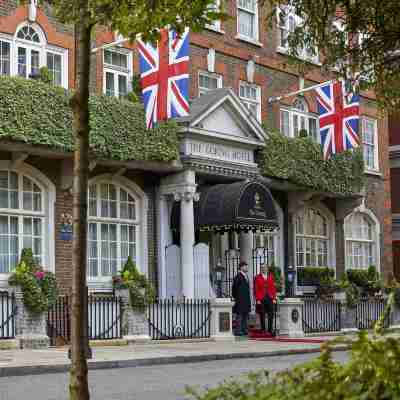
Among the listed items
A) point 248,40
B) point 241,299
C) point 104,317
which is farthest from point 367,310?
point 104,317

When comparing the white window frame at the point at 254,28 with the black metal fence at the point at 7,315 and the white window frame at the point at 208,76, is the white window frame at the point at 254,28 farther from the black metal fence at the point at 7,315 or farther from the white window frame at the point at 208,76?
the black metal fence at the point at 7,315

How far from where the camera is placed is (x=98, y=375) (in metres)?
13.5

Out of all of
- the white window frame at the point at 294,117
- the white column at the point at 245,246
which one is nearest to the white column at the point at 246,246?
the white column at the point at 245,246

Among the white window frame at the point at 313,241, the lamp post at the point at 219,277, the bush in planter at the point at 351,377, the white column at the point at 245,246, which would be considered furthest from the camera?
the white window frame at the point at 313,241

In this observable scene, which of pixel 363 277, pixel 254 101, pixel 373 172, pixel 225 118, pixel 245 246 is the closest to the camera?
pixel 225 118

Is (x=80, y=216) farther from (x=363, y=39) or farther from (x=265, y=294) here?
(x=265, y=294)

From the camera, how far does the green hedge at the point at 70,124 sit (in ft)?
62.8

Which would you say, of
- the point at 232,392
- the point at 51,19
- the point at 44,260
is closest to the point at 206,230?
the point at 44,260

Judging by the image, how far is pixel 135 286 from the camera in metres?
21.0

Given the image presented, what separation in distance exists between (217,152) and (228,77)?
364cm

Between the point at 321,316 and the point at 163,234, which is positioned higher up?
the point at 163,234

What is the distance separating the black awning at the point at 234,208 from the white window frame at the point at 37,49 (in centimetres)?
475

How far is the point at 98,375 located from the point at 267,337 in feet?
36.6

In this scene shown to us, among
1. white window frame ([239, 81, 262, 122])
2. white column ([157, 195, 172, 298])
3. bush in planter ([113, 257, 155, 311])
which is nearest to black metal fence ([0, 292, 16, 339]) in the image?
bush in planter ([113, 257, 155, 311])
